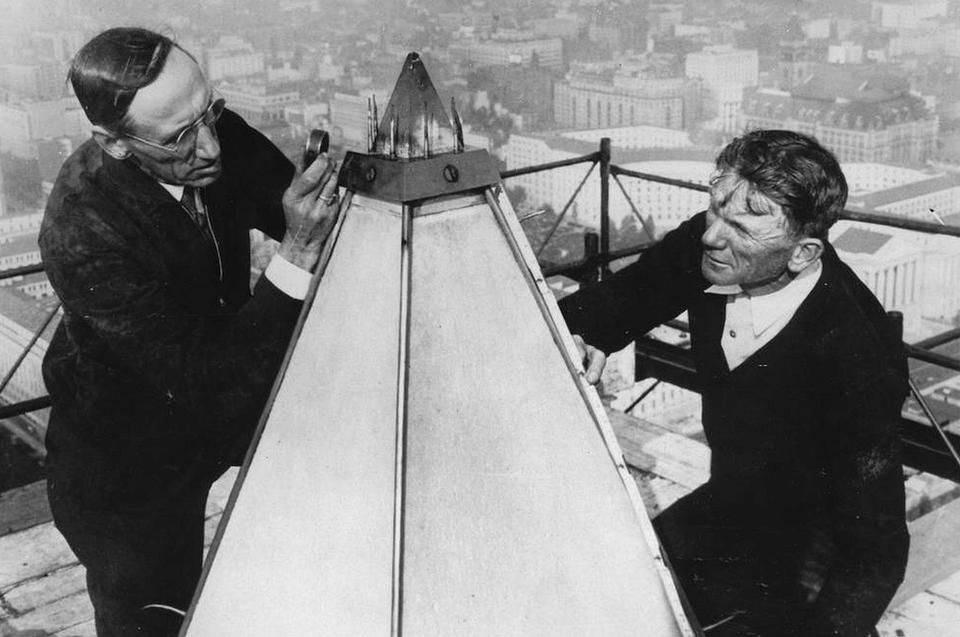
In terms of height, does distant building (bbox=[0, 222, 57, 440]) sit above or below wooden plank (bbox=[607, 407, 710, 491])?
below

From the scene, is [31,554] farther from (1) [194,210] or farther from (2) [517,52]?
(2) [517,52]

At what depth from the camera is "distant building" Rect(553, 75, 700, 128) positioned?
22.7 meters

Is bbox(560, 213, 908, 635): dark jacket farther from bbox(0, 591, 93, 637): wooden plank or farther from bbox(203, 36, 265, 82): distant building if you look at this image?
bbox(203, 36, 265, 82): distant building

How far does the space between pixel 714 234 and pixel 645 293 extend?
9.5 inches

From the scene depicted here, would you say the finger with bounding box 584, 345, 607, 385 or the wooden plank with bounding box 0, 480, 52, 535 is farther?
the wooden plank with bounding box 0, 480, 52, 535

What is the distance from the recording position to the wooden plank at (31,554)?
3885 mm

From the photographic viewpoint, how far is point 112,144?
1734 millimetres

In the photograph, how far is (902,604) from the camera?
3652 millimetres

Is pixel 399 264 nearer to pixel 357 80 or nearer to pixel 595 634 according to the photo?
pixel 595 634

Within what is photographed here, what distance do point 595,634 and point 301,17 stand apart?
24.3 m

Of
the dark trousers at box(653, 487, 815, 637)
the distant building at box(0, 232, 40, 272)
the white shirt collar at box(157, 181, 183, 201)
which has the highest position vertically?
the white shirt collar at box(157, 181, 183, 201)

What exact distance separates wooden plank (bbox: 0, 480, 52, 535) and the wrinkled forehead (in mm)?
3364

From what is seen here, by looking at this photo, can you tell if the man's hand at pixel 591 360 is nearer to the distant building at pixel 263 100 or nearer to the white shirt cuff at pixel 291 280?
the white shirt cuff at pixel 291 280

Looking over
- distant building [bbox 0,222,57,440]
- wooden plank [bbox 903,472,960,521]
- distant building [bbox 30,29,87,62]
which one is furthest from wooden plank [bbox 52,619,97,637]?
distant building [bbox 0,222,57,440]
